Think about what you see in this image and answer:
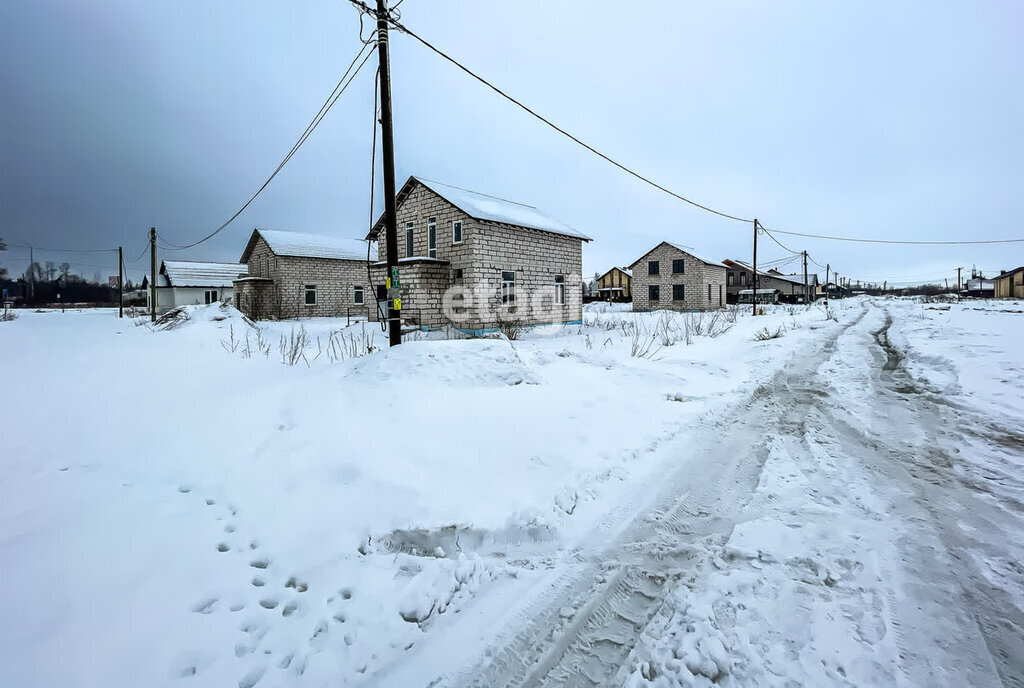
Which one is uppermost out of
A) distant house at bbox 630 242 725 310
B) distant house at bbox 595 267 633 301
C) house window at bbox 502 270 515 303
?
distant house at bbox 595 267 633 301

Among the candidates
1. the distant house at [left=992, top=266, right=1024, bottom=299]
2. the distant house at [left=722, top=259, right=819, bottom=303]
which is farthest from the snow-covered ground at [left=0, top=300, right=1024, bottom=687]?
the distant house at [left=992, top=266, right=1024, bottom=299]

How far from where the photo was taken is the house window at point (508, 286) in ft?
57.3

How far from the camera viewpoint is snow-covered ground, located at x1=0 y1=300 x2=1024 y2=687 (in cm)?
194

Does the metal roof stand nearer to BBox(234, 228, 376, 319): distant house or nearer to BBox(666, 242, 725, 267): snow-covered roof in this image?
BBox(234, 228, 376, 319): distant house

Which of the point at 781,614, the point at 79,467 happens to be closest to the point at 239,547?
the point at 79,467

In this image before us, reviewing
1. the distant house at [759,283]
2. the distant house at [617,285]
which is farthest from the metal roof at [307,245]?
the distant house at [759,283]

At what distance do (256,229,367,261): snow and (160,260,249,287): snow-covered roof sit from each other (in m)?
8.77

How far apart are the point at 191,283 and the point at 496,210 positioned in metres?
33.2

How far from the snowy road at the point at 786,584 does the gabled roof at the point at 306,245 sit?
97.5 ft

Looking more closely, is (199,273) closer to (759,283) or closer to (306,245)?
(306,245)

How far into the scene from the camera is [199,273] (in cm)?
3797

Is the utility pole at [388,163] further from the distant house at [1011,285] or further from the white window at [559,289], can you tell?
the distant house at [1011,285]

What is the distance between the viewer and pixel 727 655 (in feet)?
6.30

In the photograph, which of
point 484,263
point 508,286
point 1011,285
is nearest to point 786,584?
point 484,263
